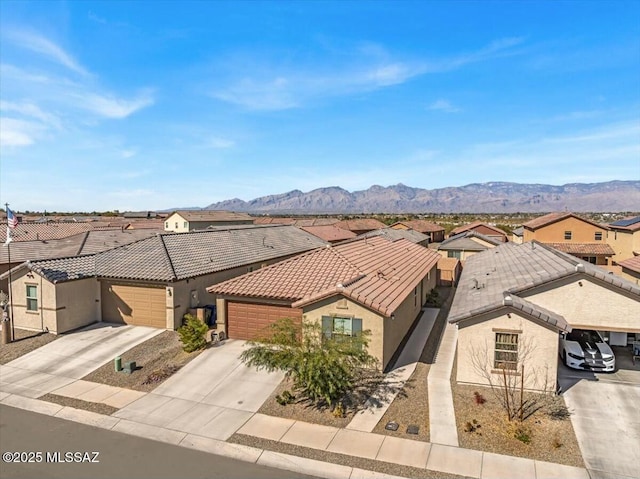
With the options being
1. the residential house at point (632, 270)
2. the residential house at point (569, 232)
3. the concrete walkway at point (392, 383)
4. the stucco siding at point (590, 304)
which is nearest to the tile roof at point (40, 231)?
the concrete walkway at point (392, 383)

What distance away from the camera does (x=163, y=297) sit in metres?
22.6

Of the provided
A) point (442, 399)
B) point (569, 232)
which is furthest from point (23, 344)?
point (569, 232)

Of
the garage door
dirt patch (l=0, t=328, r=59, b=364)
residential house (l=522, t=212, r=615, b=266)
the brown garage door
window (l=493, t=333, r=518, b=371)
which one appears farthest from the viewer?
residential house (l=522, t=212, r=615, b=266)

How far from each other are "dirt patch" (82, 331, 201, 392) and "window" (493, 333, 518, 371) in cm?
A: 1292

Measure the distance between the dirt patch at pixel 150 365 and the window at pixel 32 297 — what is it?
695cm

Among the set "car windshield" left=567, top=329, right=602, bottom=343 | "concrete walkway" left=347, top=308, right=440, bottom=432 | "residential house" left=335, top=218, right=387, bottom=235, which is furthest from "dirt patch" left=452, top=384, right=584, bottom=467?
"residential house" left=335, top=218, right=387, bottom=235

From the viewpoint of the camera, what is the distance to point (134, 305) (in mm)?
23281

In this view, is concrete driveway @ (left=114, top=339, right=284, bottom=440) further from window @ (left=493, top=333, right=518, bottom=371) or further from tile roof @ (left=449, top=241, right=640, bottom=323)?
window @ (left=493, top=333, right=518, bottom=371)

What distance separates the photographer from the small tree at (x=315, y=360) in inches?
546

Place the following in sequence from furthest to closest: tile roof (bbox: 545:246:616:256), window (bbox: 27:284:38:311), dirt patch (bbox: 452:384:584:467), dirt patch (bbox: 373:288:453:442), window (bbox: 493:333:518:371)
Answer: tile roof (bbox: 545:246:616:256) → window (bbox: 27:284:38:311) → window (bbox: 493:333:518:371) → dirt patch (bbox: 373:288:453:442) → dirt patch (bbox: 452:384:584:467)

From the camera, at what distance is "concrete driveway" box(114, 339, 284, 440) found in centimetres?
1370

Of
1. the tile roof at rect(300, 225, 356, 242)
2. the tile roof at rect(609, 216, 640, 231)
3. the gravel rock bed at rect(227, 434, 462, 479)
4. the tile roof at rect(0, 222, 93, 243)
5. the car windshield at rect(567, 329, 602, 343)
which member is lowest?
the gravel rock bed at rect(227, 434, 462, 479)

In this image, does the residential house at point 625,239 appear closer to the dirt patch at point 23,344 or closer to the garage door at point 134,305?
the garage door at point 134,305

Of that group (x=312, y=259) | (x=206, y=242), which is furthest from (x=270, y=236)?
(x=312, y=259)
